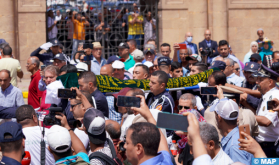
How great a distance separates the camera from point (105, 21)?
45.0ft

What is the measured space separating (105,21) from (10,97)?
715cm

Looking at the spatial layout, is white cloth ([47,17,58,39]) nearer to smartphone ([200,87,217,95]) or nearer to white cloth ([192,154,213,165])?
smartphone ([200,87,217,95])

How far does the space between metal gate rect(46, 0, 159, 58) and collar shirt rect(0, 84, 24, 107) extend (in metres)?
6.11

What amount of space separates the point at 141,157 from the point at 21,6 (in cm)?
1074

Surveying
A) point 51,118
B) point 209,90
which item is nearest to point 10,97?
point 51,118

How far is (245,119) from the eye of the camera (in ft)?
15.8

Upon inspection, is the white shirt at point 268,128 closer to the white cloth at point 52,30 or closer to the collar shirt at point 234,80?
the collar shirt at point 234,80

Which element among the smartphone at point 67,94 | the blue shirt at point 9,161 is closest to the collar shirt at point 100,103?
the smartphone at point 67,94

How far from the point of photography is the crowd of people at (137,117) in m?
3.34

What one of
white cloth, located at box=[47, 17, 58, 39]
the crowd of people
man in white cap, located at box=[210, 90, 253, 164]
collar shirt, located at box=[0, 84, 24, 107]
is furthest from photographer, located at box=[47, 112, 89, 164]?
white cloth, located at box=[47, 17, 58, 39]

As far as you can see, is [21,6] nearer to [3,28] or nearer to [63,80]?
[3,28]

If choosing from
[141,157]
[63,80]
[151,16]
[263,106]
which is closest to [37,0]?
[151,16]

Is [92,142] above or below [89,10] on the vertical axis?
below

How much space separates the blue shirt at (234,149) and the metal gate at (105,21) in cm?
934
